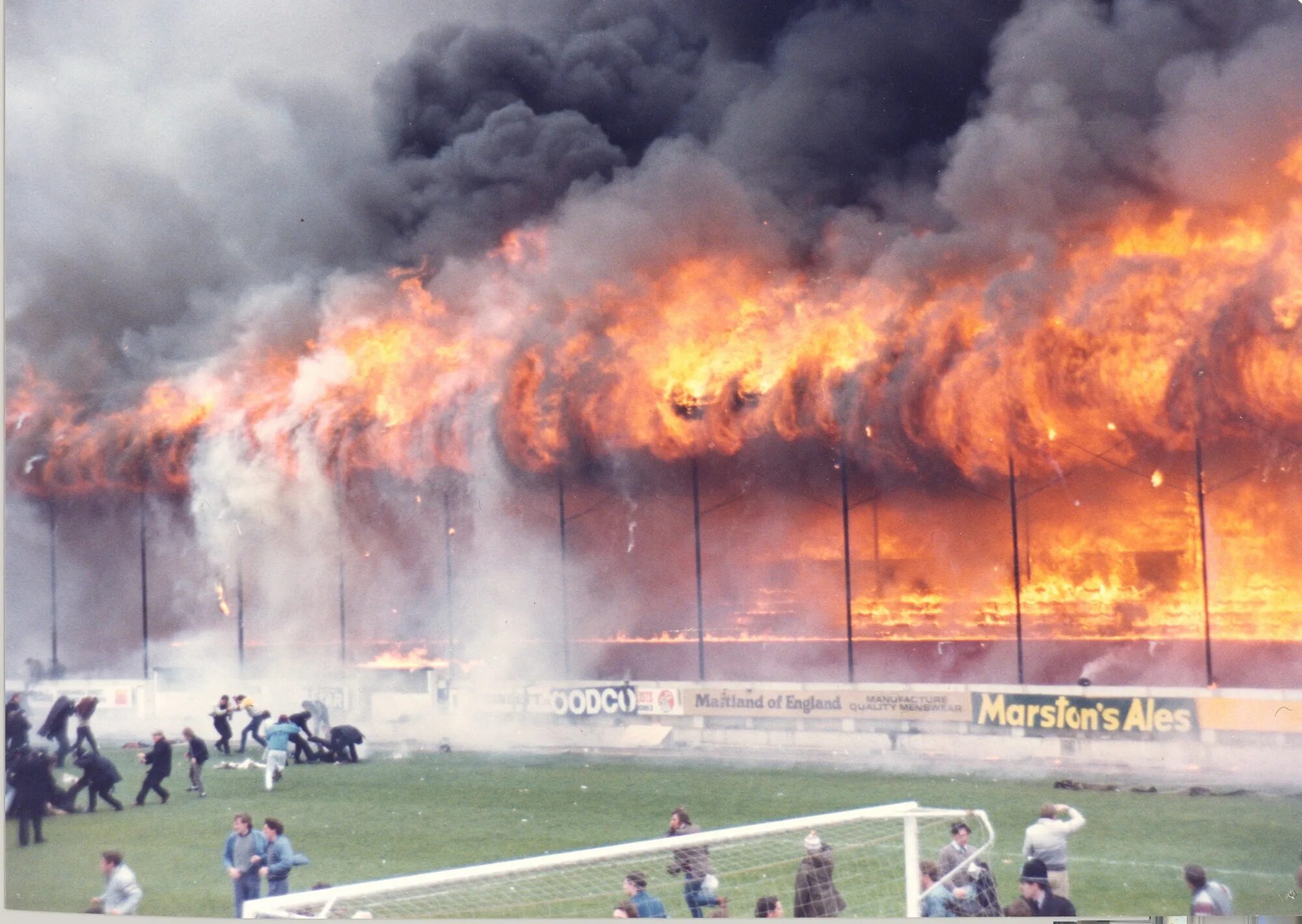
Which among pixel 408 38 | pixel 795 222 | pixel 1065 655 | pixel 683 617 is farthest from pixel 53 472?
pixel 1065 655

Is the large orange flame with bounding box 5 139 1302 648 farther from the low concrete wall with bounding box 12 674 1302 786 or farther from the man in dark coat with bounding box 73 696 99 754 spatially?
the man in dark coat with bounding box 73 696 99 754

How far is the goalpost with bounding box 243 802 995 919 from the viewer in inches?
449

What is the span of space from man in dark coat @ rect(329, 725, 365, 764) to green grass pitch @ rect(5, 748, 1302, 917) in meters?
0.49

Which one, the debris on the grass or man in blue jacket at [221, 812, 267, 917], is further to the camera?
the debris on the grass

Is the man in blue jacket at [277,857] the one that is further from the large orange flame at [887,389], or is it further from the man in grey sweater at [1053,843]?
the large orange flame at [887,389]

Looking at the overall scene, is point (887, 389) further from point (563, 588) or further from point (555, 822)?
point (555, 822)

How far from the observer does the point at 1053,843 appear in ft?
37.3

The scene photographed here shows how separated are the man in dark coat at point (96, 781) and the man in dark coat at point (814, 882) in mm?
11214

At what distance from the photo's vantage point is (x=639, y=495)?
37750 mm

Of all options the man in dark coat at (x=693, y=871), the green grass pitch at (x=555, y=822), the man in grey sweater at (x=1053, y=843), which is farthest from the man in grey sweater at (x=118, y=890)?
the man in grey sweater at (x=1053, y=843)

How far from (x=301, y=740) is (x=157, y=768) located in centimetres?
337

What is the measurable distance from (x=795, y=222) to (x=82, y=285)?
61.3 ft

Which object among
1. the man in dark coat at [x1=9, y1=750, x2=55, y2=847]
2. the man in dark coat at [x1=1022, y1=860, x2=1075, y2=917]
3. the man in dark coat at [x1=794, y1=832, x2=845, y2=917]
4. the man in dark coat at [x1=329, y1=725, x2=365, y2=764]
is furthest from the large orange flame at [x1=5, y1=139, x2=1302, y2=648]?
the man in dark coat at [x1=794, y1=832, x2=845, y2=917]

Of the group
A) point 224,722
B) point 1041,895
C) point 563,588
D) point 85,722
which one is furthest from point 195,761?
point 1041,895
